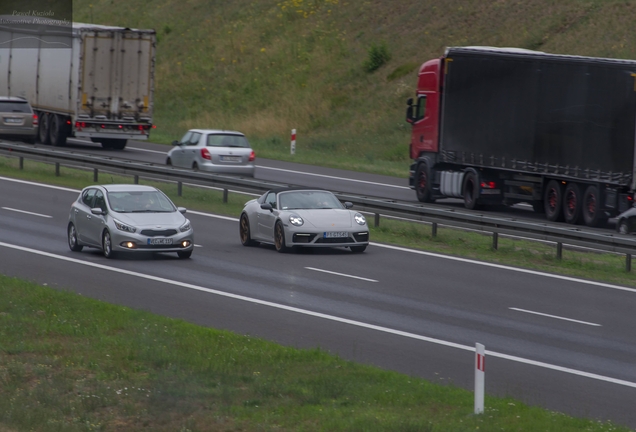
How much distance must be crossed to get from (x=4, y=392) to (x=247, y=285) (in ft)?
22.3

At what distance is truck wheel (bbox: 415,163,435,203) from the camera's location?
3064cm

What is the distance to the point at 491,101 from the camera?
1141 inches

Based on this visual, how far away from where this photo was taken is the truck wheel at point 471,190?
28828 mm

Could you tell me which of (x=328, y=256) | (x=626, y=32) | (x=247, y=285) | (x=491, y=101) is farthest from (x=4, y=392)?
(x=626, y=32)

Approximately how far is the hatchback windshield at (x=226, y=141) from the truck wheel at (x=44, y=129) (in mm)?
10993

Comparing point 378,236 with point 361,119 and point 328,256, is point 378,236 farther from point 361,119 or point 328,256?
point 361,119

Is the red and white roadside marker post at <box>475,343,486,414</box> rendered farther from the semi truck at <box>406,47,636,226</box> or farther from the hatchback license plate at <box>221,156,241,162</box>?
the hatchback license plate at <box>221,156,241,162</box>

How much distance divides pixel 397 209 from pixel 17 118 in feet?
68.5

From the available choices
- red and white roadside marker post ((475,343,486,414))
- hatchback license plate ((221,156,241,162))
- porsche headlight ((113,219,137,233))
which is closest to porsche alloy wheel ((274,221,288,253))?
porsche headlight ((113,219,137,233))

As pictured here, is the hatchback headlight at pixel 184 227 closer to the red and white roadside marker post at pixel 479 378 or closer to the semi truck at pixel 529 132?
the semi truck at pixel 529 132

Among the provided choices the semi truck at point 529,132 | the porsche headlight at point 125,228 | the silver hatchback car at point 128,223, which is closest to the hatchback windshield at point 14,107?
the semi truck at point 529,132

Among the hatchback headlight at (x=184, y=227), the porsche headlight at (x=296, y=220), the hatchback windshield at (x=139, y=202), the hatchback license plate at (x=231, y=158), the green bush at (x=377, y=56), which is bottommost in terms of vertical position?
the hatchback headlight at (x=184, y=227)

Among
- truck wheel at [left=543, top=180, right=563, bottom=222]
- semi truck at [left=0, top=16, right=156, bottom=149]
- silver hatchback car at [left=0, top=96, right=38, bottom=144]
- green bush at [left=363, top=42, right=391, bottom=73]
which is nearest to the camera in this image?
truck wheel at [left=543, top=180, right=563, bottom=222]

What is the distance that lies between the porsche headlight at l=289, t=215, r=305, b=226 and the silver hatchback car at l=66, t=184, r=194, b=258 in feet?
6.91
